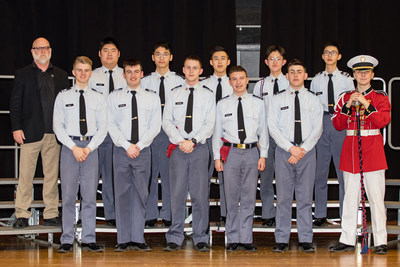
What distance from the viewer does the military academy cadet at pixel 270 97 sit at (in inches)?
237

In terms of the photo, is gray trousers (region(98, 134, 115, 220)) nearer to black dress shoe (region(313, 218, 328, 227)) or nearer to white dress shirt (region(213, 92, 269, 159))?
white dress shirt (region(213, 92, 269, 159))

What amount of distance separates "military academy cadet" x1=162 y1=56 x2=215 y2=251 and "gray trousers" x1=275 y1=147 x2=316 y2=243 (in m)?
0.73

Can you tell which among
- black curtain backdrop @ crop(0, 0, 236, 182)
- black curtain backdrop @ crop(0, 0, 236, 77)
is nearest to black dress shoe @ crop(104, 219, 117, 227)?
black curtain backdrop @ crop(0, 0, 236, 182)

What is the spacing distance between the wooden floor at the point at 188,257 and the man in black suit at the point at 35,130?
42 cm

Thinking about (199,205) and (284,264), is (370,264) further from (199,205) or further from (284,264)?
(199,205)

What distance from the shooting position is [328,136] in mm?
6016

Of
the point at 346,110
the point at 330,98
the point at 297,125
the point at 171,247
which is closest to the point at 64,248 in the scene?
the point at 171,247

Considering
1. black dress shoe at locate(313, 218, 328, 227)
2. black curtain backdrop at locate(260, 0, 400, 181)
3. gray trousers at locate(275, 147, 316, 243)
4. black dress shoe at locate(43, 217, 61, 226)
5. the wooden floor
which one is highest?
black curtain backdrop at locate(260, 0, 400, 181)

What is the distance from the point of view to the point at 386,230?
5.60m

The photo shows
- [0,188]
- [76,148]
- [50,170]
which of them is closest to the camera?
[76,148]

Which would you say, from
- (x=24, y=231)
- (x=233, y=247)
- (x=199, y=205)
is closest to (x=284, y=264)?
(x=233, y=247)

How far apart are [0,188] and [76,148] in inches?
105

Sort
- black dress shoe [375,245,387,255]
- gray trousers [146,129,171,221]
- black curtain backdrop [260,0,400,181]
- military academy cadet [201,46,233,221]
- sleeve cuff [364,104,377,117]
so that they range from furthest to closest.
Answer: black curtain backdrop [260,0,400,181] → military academy cadet [201,46,233,221] → gray trousers [146,129,171,221] → black dress shoe [375,245,387,255] → sleeve cuff [364,104,377,117]

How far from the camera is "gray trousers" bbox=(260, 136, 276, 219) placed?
6.02m
